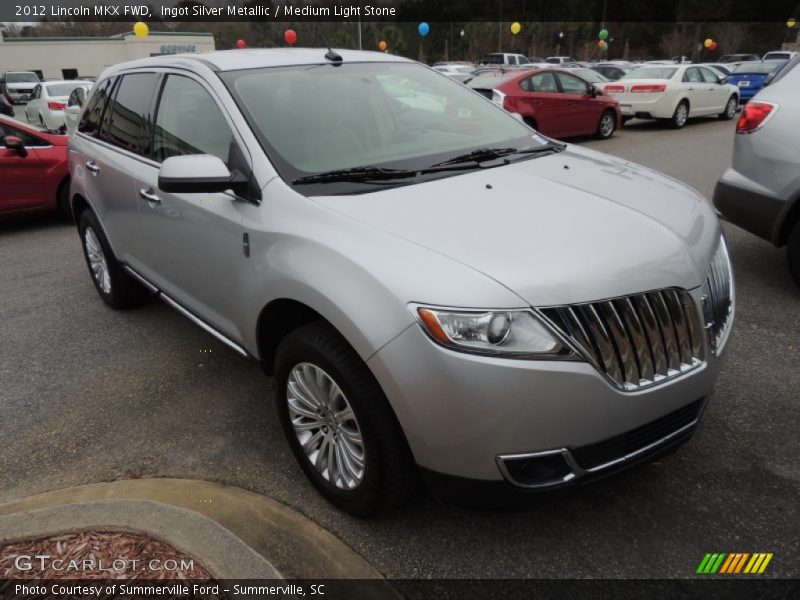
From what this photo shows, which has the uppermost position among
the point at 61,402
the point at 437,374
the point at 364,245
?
the point at 364,245

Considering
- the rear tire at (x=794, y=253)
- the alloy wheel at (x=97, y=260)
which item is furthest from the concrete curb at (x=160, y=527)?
the rear tire at (x=794, y=253)

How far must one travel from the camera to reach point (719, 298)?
2.43 m

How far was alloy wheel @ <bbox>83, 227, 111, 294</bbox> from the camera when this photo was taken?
469cm

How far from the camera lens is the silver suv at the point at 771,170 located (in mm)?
4227

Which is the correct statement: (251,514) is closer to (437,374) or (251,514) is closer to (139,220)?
(437,374)

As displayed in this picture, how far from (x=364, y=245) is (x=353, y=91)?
143cm

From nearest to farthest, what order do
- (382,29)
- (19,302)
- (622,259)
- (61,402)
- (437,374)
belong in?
(437,374) < (622,259) < (61,402) < (19,302) < (382,29)

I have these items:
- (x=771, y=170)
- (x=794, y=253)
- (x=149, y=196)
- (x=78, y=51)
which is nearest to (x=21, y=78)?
(x=78, y=51)

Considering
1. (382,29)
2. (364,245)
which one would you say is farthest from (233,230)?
(382,29)

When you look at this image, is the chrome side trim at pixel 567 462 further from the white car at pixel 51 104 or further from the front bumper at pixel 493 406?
the white car at pixel 51 104

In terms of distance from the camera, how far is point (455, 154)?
3037 millimetres

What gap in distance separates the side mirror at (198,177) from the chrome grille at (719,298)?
6.33 feet

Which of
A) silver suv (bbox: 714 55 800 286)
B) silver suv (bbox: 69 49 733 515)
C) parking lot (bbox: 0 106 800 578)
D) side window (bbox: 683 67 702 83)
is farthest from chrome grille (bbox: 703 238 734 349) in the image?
side window (bbox: 683 67 702 83)

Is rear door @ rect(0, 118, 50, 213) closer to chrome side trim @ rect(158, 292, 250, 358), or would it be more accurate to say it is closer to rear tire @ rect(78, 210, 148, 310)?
rear tire @ rect(78, 210, 148, 310)
